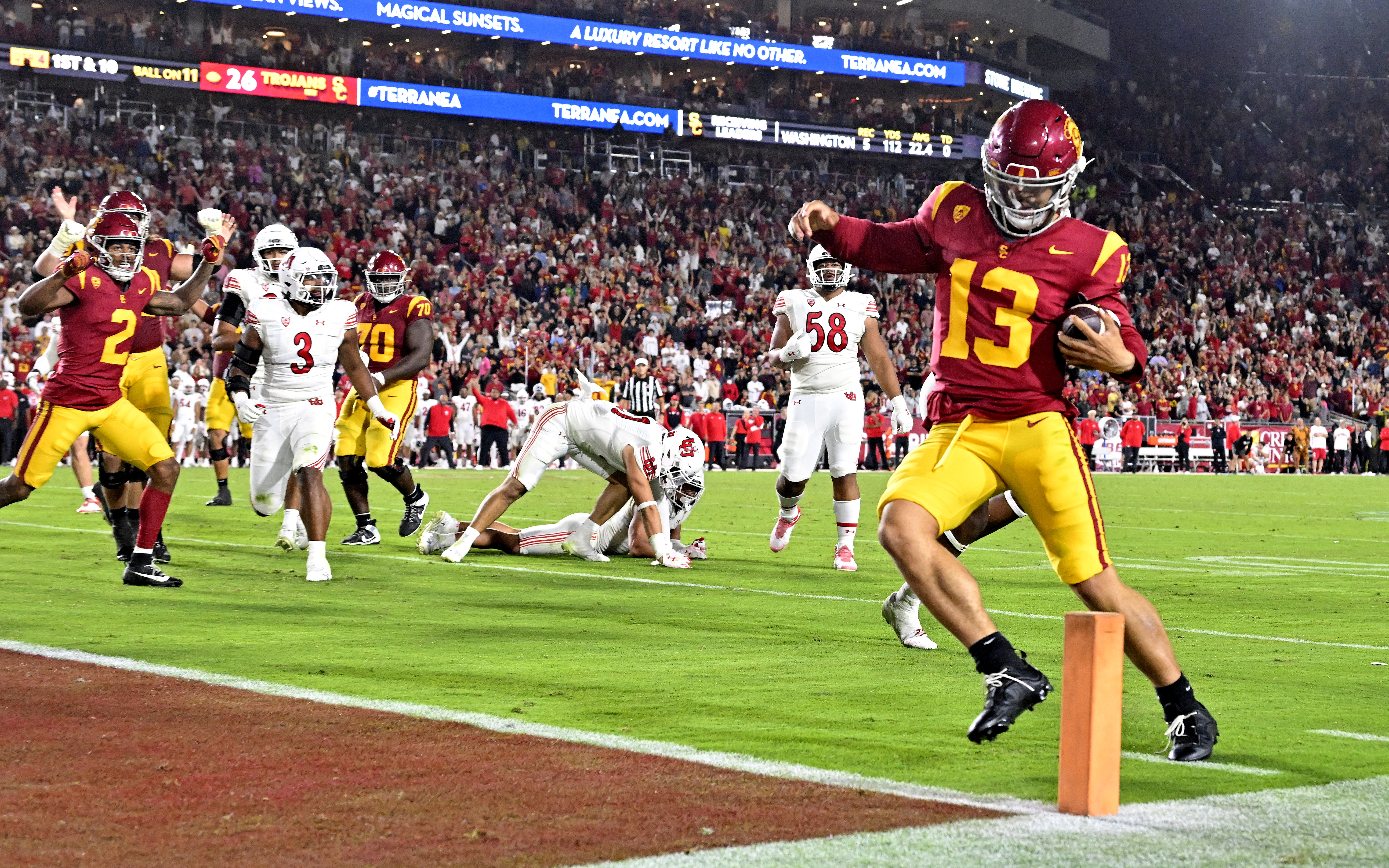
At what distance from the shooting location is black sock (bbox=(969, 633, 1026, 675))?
4707mm

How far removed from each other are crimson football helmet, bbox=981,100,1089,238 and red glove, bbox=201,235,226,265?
5161mm

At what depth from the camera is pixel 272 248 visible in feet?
37.0

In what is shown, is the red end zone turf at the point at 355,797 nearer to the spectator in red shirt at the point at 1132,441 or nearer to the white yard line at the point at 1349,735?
the white yard line at the point at 1349,735

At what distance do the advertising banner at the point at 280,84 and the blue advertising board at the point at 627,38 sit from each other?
1.83 metres

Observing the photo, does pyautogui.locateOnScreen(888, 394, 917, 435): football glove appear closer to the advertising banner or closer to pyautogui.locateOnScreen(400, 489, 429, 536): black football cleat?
pyautogui.locateOnScreen(400, 489, 429, 536): black football cleat

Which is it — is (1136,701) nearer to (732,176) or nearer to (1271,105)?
(732,176)

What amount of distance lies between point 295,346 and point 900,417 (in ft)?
14.4

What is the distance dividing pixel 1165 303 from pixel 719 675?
39002mm

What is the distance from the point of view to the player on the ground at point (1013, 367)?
4.90m

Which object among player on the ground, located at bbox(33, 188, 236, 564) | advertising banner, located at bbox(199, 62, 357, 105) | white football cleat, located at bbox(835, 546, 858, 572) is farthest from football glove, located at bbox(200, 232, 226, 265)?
advertising banner, located at bbox(199, 62, 357, 105)

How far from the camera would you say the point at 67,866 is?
346 centimetres

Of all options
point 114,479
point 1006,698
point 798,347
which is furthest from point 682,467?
point 1006,698

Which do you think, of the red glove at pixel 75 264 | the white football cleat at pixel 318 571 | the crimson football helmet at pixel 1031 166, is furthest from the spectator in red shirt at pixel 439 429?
the crimson football helmet at pixel 1031 166

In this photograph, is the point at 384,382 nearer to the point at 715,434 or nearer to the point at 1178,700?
the point at 1178,700
